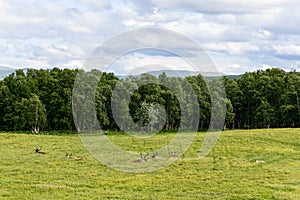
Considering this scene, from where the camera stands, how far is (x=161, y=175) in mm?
27672

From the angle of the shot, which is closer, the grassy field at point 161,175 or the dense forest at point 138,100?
the grassy field at point 161,175

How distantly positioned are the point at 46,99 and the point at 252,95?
39253mm

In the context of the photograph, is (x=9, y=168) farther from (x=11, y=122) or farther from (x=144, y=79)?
(x=11, y=122)

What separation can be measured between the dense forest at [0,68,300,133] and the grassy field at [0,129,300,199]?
26.9 m

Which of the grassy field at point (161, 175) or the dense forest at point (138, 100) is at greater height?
the dense forest at point (138, 100)

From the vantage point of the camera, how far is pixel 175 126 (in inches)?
3127

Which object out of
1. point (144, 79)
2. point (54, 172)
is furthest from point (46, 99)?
point (54, 172)

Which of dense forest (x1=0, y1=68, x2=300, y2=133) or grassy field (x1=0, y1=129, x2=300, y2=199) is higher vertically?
dense forest (x1=0, y1=68, x2=300, y2=133)

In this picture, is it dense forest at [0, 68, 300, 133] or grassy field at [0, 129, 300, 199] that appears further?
dense forest at [0, 68, 300, 133]

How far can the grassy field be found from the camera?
22.6m

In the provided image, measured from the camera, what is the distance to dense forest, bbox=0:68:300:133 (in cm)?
7025

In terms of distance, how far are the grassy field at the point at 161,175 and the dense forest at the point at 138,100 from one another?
2689cm

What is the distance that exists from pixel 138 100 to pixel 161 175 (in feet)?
148

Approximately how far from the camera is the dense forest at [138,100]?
70.2 metres
